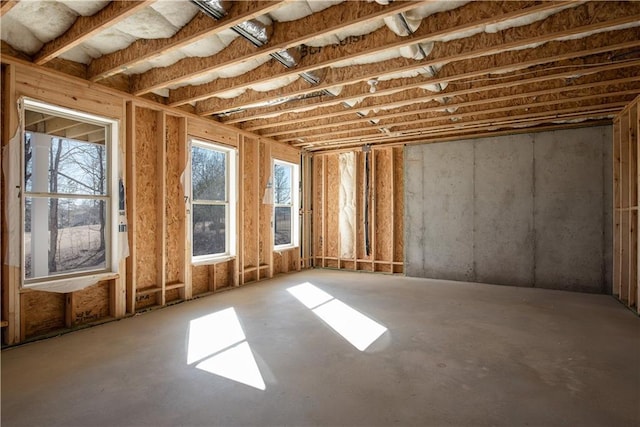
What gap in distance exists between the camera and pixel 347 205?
7520 millimetres

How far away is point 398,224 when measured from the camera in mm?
7113

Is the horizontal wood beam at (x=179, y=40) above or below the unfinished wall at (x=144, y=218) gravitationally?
above

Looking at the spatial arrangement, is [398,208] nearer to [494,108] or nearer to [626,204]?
[494,108]

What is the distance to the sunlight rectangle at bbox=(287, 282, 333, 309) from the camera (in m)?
4.68

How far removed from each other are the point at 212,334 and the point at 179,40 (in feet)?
9.16

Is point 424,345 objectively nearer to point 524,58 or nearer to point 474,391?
point 474,391

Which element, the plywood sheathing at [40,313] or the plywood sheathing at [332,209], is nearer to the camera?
the plywood sheathing at [40,313]

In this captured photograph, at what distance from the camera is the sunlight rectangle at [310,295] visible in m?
4.68

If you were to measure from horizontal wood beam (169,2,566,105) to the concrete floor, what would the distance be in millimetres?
2690

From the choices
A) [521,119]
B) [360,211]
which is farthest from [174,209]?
[521,119]

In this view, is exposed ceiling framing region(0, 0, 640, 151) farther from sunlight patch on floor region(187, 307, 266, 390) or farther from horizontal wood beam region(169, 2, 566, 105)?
sunlight patch on floor region(187, 307, 266, 390)

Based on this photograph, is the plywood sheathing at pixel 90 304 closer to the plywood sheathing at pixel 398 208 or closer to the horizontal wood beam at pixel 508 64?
the horizontal wood beam at pixel 508 64

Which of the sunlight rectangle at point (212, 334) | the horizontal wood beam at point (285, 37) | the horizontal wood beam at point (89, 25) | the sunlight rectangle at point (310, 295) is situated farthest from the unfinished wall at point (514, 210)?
the horizontal wood beam at point (89, 25)

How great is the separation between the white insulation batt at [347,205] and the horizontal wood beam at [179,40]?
449 centimetres
